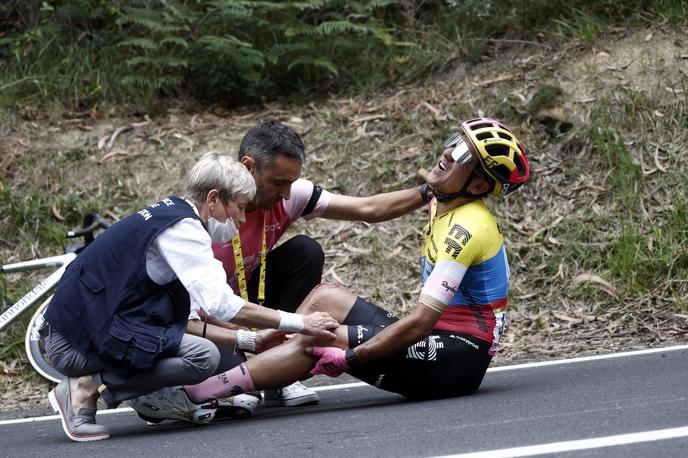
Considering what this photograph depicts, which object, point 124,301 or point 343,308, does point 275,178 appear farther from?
point 124,301

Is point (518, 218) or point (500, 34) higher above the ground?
point (500, 34)

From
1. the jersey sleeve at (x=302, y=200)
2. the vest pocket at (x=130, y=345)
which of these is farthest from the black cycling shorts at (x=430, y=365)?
the jersey sleeve at (x=302, y=200)

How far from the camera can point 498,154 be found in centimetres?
594

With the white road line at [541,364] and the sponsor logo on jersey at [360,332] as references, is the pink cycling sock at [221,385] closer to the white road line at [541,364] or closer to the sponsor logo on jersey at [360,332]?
the sponsor logo on jersey at [360,332]

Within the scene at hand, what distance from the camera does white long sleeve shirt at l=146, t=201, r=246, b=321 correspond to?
528 cm

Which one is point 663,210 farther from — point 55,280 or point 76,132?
point 76,132

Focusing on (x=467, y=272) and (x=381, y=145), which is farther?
(x=381, y=145)

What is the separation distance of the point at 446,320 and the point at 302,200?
155cm

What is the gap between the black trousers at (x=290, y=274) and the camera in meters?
6.80

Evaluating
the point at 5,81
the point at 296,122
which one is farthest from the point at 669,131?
the point at 5,81

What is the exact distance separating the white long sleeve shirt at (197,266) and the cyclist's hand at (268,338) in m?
0.64

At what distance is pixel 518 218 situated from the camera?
1008 centimetres

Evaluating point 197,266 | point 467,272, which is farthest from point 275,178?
Answer: point 467,272

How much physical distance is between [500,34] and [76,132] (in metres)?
5.09
